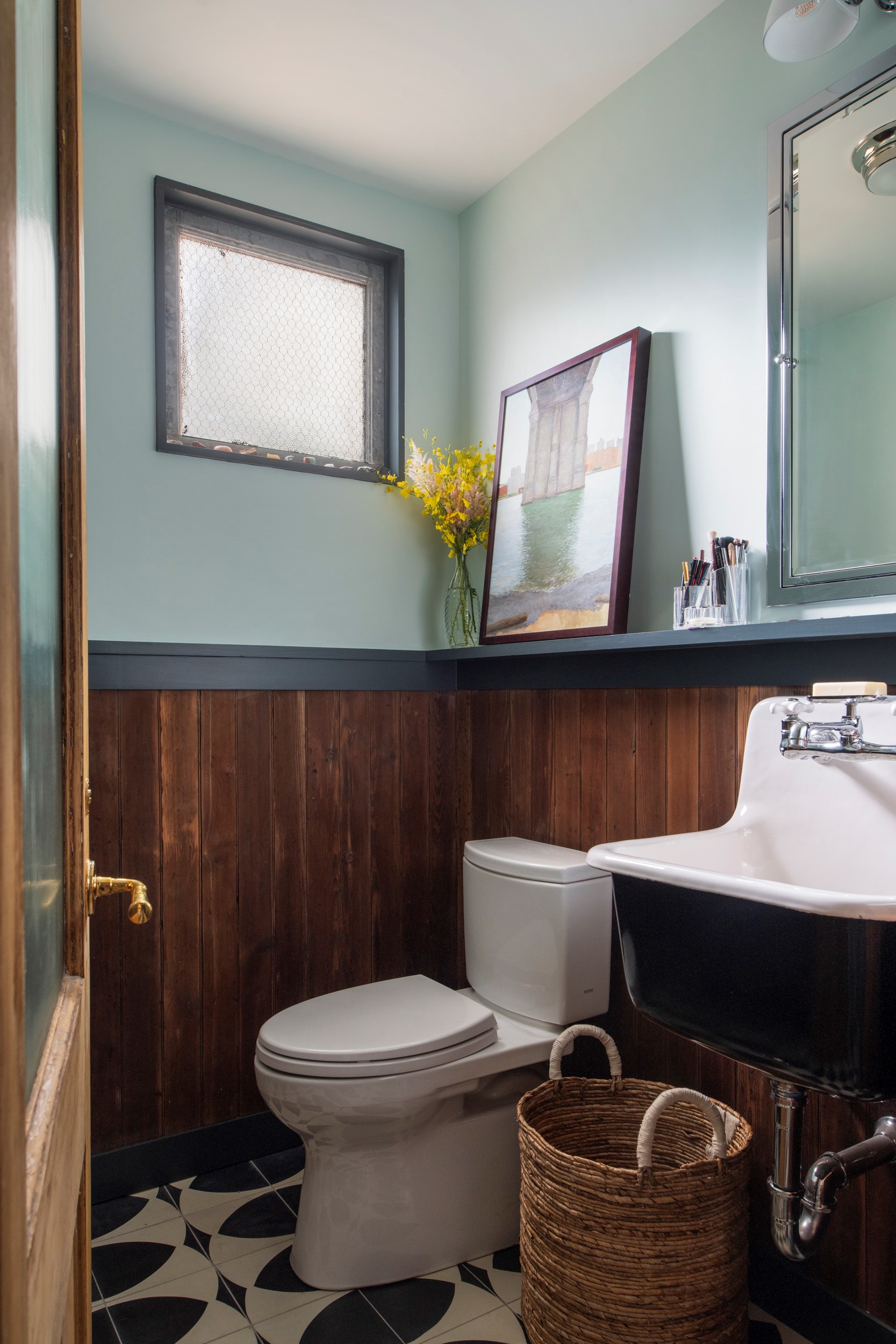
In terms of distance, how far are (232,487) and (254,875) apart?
976 mm

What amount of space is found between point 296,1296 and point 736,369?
6.41 feet

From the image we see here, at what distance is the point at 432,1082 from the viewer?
1590 mm

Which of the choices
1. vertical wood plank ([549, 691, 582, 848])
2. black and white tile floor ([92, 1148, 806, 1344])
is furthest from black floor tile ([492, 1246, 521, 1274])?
vertical wood plank ([549, 691, 582, 848])

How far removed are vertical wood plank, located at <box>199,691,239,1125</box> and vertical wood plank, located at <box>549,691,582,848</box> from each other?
783 mm

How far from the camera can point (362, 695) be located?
7.61 ft

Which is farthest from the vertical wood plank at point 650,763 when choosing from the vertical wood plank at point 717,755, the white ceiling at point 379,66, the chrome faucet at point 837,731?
the white ceiling at point 379,66

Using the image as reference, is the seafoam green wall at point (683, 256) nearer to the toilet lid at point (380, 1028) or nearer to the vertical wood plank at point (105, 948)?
the toilet lid at point (380, 1028)

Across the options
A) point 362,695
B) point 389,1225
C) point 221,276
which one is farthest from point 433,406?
point 389,1225

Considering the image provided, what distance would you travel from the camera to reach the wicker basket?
129cm

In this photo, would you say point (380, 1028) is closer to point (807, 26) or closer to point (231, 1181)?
point (231, 1181)

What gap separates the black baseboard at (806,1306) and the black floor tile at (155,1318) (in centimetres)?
102

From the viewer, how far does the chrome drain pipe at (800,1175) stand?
1.18 m

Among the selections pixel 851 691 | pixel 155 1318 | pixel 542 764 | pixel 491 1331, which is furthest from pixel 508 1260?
pixel 851 691

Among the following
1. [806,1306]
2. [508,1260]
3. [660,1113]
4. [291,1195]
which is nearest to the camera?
[660,1113]
